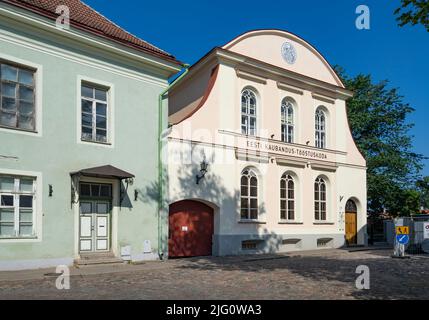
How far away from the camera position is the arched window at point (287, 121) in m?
19.5

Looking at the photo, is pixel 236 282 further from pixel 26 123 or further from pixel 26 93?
pixel 26 93

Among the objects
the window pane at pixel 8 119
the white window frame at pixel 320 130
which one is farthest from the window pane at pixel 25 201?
the white window frame at pixel 320 130

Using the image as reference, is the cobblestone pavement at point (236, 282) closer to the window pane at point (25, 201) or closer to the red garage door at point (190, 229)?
the red garage door at point (190, 229)

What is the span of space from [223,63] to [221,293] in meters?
11.0

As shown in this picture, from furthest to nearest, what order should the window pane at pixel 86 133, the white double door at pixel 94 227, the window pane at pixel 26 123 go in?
the window pane at pixel 86 133, the white double door at pixel 94 227, the window pane at pixel 26 123

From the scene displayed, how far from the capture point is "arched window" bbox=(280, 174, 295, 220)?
62.3ft

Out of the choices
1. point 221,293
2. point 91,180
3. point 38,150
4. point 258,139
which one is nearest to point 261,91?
point 258,139

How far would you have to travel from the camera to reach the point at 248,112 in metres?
18.2

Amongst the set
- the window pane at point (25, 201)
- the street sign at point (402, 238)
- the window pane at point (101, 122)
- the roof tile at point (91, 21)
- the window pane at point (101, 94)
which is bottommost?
the street sign at point (402, 238)

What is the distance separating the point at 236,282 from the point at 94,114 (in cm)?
699

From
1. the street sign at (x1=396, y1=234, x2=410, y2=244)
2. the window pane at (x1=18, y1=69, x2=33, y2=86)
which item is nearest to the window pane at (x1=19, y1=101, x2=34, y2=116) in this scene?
the window pane at (x1=18, y1=69, x2=33, y2=86)

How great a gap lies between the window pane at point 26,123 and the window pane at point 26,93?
0.55 m

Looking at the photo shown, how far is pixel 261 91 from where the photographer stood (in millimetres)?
18609

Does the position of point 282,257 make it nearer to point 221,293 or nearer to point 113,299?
point 221,293
